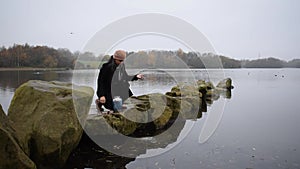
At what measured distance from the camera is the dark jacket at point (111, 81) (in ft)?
23.9

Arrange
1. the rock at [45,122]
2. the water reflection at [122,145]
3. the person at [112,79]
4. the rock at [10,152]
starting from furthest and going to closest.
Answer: the person at [112,79]
the water reflection at [122,145]
the rock at [45,122]
the rock at [10,152]

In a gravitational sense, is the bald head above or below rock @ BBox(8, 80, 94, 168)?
above

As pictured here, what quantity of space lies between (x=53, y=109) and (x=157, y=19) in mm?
3802

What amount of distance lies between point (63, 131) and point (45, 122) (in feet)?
1.53

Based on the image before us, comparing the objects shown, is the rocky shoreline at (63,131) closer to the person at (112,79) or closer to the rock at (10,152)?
the rock at (10,152)

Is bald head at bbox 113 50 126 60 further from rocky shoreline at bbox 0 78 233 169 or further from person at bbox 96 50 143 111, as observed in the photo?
rocky shoreline at bbox 0 78 233 169

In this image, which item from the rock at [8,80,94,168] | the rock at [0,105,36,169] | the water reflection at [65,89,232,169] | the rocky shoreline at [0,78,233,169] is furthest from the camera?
the water reflection at [65,89,232,169]

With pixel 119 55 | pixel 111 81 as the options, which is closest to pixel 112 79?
pixel 111 81

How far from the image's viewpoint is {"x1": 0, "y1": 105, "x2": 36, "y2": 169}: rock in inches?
181

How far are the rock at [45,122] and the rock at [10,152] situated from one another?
67cm

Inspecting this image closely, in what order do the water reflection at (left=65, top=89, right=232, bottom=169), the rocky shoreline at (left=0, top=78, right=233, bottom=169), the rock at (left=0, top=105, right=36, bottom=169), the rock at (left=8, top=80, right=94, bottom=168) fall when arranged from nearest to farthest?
the rock at (left=0, top=105, right=36, bottom=169)
the rocky shoreline at (left=0, top=78, right=233, bottom=169)
the rock at (left=8, top=80, right=94, bottom=168)
the water reflection at (left=65, top=89, right=232, bottom=169)

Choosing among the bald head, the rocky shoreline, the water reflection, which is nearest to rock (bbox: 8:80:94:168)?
the rocky shoreline

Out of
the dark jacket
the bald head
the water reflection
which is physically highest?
the bald head

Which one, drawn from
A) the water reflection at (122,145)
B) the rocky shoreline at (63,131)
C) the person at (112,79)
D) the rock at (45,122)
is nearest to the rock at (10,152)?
the rocky shoreline at (63,131)
